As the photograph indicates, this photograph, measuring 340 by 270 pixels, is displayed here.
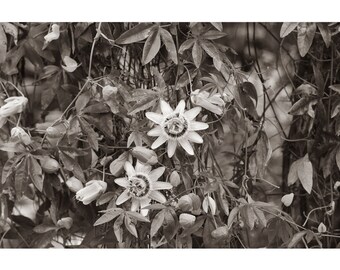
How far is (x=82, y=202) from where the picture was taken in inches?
60.4

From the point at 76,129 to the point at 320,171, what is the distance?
63 centimetres

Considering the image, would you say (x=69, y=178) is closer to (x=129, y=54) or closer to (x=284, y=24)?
(x=129, y=54)

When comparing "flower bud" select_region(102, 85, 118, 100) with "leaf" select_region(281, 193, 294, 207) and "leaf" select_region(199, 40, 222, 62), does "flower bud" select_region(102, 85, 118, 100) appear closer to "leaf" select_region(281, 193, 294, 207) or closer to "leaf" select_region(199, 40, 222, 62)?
"leaf" select_region(199, 40, 222, 62)

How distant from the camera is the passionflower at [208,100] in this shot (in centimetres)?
139

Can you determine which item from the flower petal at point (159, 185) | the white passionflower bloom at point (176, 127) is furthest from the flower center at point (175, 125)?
the flower petal at point (159, 185)

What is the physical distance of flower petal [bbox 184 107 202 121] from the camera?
1384 millimetres

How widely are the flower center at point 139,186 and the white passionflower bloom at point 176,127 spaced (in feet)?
0.28

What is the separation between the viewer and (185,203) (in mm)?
1382

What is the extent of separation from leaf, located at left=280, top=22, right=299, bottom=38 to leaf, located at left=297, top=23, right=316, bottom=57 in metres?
0.02

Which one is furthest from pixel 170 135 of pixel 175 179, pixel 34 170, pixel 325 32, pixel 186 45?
pixel 325 32

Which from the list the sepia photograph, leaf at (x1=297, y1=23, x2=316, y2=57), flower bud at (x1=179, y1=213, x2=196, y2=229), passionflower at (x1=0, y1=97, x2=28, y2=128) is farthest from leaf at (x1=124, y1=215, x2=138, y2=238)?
leaf at (x1=297, y1=23, x2=316, y2=57)

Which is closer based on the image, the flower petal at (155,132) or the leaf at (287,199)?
the flower petal at (155,132)
